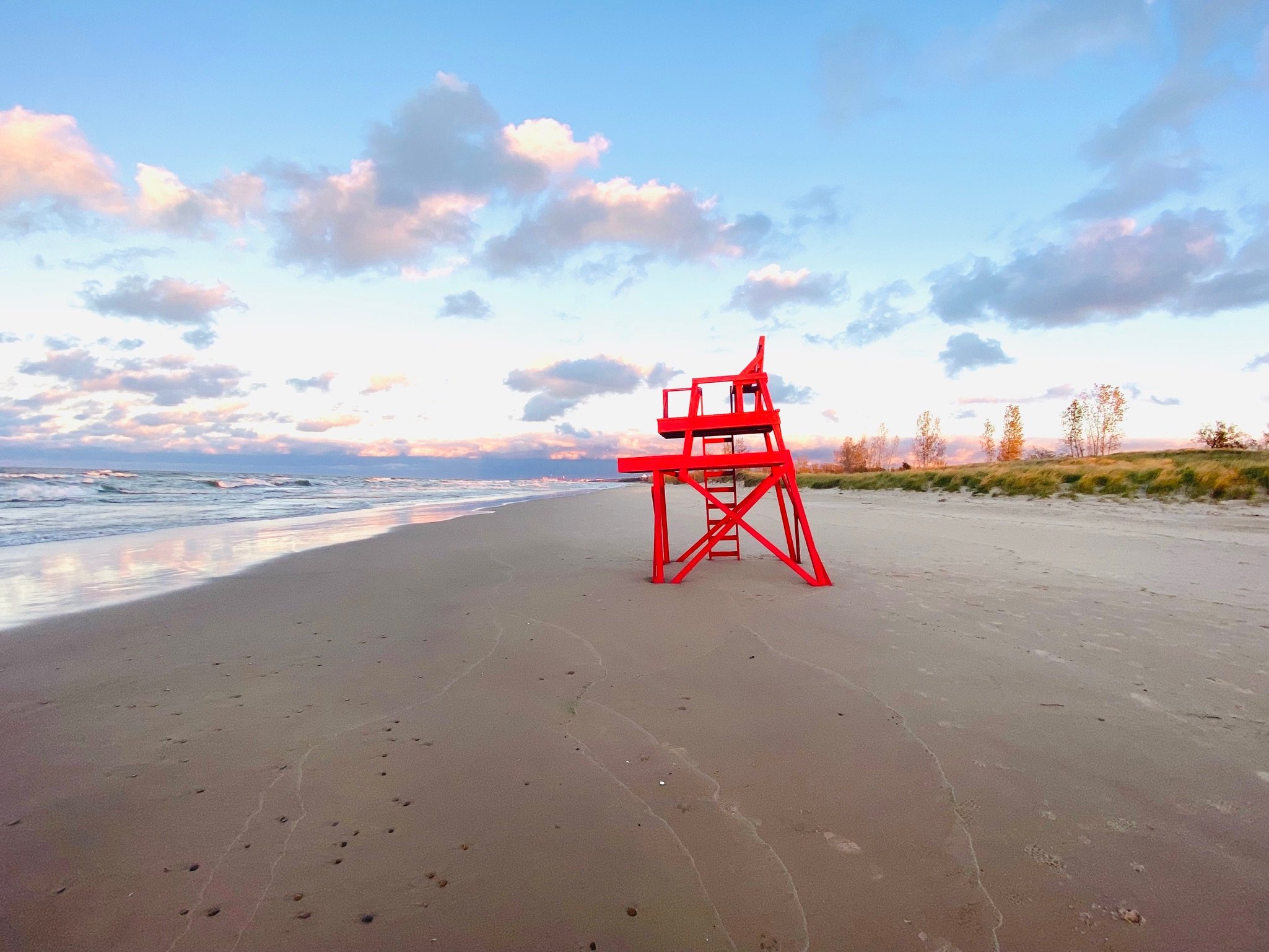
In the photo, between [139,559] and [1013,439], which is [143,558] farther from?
[1013,439]

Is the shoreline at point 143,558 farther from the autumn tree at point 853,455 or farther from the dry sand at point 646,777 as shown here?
the autumn tree at point 853,455

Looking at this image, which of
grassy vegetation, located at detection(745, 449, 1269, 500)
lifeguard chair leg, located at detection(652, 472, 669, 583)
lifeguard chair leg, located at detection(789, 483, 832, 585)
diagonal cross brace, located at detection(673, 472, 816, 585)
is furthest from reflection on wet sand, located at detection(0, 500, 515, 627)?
grassy vegetation, located at detection(745, 449, 1269, 500)

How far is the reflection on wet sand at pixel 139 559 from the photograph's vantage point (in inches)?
241

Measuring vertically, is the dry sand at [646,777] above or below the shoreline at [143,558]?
below

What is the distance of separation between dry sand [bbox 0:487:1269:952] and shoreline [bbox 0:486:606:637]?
44.7 inches

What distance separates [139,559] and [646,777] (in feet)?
32.4

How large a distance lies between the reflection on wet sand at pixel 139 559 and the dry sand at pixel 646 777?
1.21 meters

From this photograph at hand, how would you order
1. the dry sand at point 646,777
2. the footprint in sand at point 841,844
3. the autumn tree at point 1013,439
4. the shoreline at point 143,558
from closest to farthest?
the dry sand at point 646,777, the footprint in sand at point 841,844, the shoreline at point 143,558, the autumn tree at point 1013,439

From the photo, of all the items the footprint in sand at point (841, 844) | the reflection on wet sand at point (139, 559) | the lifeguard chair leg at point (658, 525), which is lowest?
the footprint in sand at point (841, 844)

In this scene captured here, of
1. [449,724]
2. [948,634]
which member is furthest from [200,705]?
[948,634]

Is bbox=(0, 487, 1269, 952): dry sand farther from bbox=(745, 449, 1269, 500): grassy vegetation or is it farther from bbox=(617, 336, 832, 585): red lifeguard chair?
bbox=(745, 449, 1269, 500): grassy vegetation

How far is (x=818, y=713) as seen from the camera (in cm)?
312

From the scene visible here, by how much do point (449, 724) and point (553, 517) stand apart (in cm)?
1341

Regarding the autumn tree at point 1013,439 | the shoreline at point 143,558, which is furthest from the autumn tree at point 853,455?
the shoreline at point 143,558
